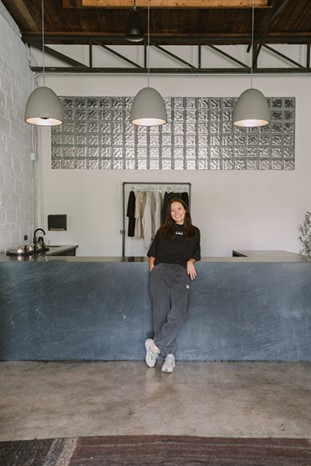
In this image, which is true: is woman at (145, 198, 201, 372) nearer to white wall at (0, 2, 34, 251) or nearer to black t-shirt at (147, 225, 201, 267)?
black t-shirt at (147, 225, 201, 267)

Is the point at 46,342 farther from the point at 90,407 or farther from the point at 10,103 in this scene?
the point at 10,103

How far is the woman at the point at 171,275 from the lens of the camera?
364 centimetres

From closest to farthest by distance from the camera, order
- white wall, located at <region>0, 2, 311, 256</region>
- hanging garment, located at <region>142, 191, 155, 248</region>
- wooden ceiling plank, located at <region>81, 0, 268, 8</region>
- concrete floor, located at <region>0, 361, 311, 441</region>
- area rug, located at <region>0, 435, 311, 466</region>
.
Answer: area rug, located at <region>0, 435, 311, 466</region> → concrete floor, located at <region>0, 361, 311, 441</region> → wooden ceiling plank, located at <region>81, 0, 268, 8</region> → hanging garment, located at <region>142, 191, 155, 248</region> → white wall, located at <region>0, 2, 311, 256</region>

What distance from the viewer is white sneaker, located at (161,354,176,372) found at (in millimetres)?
3559

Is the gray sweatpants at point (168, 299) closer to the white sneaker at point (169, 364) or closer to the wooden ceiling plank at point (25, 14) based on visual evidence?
the white sneaker at point (169, 364)

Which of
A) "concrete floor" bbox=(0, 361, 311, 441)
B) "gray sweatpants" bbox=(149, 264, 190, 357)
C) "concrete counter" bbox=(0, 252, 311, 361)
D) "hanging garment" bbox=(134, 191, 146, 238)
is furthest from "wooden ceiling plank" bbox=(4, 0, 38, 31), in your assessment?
"concrete floor" bbox=(0, 361, 311, 441)

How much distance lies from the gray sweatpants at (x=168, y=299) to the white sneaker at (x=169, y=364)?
86 millimetres

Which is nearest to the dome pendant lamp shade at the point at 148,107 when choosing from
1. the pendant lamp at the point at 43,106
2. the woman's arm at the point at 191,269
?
the pendant lamp at the point at 43,106

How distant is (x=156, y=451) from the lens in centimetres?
230

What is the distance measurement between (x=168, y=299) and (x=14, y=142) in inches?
128

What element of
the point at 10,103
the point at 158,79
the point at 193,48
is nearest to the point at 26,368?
the point at 10,103

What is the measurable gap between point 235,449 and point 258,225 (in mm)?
4636

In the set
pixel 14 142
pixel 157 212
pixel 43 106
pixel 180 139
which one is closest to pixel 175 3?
pixel 180 139

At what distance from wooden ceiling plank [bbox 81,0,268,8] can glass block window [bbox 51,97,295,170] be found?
1.69 meters
